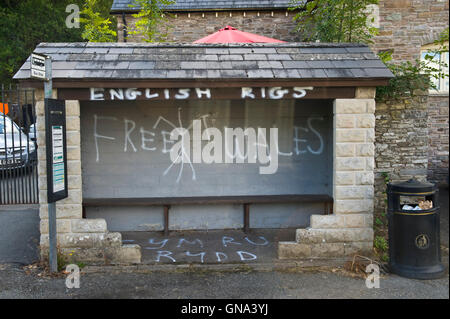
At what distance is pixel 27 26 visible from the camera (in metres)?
17.7

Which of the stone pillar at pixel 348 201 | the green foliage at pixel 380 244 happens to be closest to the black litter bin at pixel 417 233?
the stone pillar at pixel 348 201

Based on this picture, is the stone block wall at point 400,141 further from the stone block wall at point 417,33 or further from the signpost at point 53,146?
the stone block wall at point 417,33

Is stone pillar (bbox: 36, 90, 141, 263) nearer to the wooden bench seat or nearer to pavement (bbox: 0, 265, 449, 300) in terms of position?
pavement (bbox: 0, 265, 449, 300)

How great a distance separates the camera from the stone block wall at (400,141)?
644 centimetres

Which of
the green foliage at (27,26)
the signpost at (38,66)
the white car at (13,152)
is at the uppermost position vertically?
the green foliage at (27,26)

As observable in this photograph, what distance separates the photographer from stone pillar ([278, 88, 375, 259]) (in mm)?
5836

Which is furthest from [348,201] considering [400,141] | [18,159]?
[18,159]

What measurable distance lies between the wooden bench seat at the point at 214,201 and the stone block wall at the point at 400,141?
39.0 inches

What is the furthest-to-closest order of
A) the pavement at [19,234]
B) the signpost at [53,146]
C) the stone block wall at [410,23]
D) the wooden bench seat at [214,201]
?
1. the stone block wall at [410,23]
2. the wooden bench seat at [214,201]
3. the pavement at [19,234]
4. the signpost at [53,146]

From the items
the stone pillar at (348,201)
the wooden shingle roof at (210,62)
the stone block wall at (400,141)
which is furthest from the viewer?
the stone block wall at (400,141)

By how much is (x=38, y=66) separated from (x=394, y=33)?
9144mm

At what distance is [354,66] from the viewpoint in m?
5.81

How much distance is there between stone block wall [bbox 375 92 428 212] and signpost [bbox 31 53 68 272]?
462 cm

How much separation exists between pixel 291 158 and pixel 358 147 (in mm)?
1595
